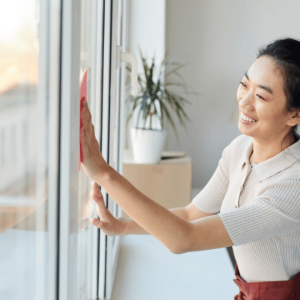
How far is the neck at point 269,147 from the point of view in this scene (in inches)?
42.9

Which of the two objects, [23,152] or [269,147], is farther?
[269,147]

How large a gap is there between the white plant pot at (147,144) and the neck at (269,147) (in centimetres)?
146

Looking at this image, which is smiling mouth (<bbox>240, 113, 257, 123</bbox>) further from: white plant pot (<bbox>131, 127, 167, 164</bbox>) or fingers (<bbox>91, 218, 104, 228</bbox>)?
white plant pot (<bbox>131, 127, 167, 164</bbox>)

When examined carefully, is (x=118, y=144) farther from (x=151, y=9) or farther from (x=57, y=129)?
(x=151, y=9)

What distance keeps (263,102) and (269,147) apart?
0.17 m

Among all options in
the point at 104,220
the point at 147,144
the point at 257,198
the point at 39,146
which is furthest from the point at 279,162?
the point at 147,144

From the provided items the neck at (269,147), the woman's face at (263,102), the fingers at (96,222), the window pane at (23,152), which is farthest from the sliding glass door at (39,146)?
the neck at (269,147)

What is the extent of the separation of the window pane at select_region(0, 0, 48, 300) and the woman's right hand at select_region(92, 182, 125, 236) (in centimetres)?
36

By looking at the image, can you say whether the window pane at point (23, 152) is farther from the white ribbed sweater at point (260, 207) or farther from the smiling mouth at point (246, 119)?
the smiling mouth at point (246, 119)

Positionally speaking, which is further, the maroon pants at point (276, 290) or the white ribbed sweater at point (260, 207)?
the maroon pants at point (276, 290)

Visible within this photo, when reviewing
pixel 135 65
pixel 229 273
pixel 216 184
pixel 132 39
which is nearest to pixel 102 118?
pixel 135 65

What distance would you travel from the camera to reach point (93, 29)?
1.04 meters

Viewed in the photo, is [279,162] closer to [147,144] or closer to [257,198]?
[257,198]

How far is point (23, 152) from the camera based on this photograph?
1.66ft
